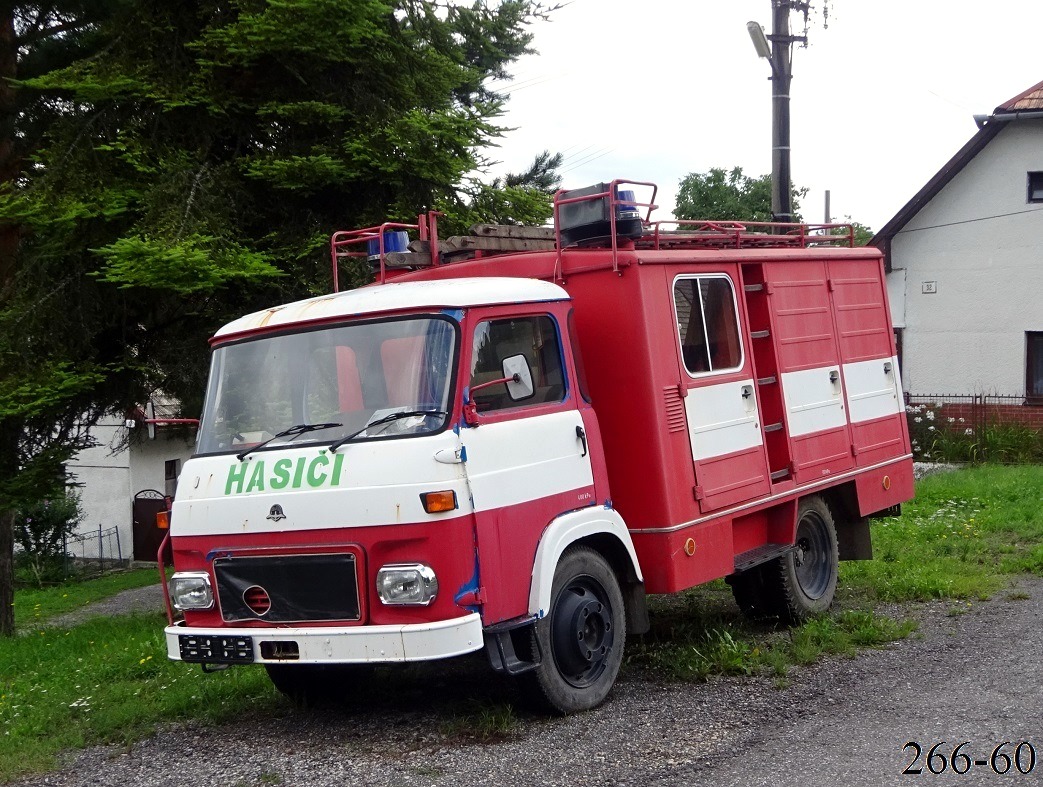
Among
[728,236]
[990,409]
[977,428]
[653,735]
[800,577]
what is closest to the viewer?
[653,735]

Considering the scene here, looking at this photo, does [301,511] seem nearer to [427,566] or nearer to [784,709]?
[427,566]

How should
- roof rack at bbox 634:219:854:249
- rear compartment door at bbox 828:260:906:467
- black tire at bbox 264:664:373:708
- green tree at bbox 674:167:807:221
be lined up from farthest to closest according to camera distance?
green tree at bbox 674:167:807:221 → rear compartment door at bbox 828:260:906:467 → roof rack at bbox 634:219:854:249 → black tire at bbox 264:664:373:708

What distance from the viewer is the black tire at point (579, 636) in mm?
6418

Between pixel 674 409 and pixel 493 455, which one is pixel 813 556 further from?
pixel 493 455

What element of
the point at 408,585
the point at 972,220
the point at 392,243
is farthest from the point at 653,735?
the point at 972,220

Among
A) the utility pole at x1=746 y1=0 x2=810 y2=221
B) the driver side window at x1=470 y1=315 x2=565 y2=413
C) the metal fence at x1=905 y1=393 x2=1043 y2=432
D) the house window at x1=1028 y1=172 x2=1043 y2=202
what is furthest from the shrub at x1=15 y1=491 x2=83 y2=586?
the driver side window at x1=470 y1=315 x2=565 y2=413

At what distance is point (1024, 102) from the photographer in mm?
22062

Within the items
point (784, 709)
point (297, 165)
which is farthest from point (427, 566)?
point (297, 165)

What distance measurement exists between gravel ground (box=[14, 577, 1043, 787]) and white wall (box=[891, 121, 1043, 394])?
53.0 ft

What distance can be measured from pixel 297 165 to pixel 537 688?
6.16m

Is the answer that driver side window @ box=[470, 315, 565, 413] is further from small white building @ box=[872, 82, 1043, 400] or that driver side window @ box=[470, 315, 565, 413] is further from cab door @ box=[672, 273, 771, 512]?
small white building @ box=[872, 82, 1043, 400]

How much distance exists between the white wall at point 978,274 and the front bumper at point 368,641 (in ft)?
62.6

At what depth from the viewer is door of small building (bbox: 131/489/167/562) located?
92.7ft

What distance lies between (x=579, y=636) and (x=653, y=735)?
732mm
